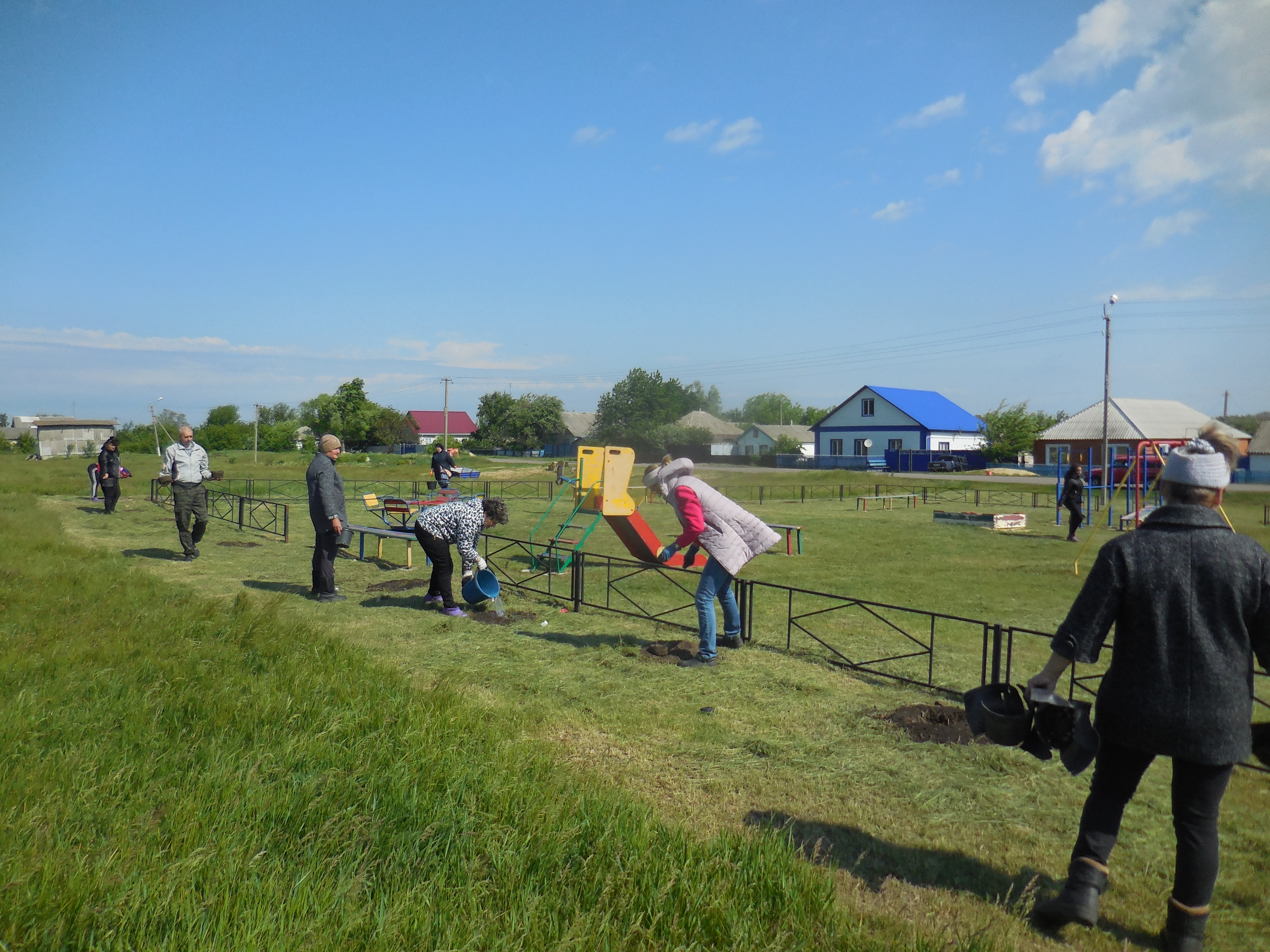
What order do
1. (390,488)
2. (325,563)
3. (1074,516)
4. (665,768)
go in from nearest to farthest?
(665,768) < (325,563) < (1074,516) < (390,488)

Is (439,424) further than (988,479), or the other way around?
(439,424)

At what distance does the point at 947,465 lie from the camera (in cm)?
5291

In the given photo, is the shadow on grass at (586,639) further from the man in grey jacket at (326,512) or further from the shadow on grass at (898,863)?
the shadow on grass at (898,863)

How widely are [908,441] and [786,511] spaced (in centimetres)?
3600

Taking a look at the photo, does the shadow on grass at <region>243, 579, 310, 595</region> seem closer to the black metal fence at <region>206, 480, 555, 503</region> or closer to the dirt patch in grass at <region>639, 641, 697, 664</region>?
the dirt patch in grass at <region>639, 641, 697, 664</region>

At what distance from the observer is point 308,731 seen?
4.08 m

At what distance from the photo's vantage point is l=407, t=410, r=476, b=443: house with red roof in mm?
100375

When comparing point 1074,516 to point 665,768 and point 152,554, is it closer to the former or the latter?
point 665,768

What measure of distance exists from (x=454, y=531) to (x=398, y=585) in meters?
2.44

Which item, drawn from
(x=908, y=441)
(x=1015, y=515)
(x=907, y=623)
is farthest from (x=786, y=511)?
(x=908, y=441)

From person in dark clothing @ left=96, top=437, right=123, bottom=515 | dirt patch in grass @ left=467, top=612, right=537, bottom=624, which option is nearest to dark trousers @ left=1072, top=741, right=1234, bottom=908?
dirt patch in grass @ left=467, top=612, right=537, bottom=624

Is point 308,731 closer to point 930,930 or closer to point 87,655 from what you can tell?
point 87,655

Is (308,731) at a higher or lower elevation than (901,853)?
higher

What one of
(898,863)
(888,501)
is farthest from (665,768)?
(888,501)
